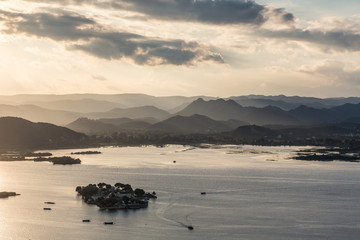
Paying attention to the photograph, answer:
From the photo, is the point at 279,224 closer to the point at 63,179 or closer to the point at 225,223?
the point at 225,223

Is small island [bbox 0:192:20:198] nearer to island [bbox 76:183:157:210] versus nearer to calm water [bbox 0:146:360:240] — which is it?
calm water [bbox 0:146:360:240]

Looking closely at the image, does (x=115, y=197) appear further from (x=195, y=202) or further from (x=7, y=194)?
(x=7, y=194)

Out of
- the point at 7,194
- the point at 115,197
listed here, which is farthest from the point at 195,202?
the point at 7,194

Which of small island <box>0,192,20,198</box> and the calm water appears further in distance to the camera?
small island <box>0,192,20,198</box>

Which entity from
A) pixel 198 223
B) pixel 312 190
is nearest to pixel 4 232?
pixel 198 223

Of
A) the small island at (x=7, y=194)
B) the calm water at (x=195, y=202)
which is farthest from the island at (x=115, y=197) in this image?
the small island at (x=7, y=194)

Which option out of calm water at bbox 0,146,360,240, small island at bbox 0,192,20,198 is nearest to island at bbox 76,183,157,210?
calm water at bbox 0,146,360,240
